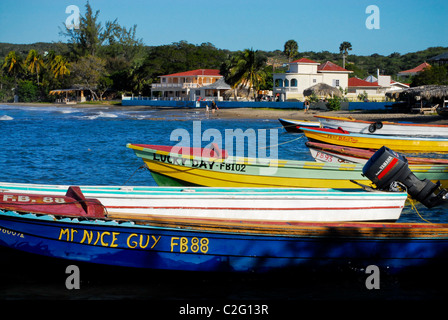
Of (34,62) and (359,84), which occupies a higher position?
(34,62)

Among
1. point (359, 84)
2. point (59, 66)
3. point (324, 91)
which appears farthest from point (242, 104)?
point (59, 66)

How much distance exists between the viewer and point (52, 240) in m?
8.26

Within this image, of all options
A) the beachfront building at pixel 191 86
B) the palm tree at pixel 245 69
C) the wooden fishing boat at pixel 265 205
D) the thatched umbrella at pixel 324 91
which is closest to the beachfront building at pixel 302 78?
the palm tree at pixel 245 69

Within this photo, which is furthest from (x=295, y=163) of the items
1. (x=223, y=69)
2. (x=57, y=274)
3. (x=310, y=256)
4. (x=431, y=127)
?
(x=223, y=69)

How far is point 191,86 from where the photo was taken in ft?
269

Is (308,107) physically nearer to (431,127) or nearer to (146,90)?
(431,127)

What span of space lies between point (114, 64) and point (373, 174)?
103 meters

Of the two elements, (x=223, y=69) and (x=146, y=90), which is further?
(x=146, y=90)

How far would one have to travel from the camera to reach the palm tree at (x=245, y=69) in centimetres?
6794

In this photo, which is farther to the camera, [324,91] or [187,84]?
[187,84]

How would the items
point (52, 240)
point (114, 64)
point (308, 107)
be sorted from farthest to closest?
point (114, 64), point (308, 107), point (52, 240)

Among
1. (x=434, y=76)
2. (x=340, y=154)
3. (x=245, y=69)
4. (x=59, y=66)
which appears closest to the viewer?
(x=340, y=154)

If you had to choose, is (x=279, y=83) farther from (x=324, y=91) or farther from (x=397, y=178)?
(x=397, y=178)

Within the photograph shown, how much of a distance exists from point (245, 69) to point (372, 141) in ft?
161
